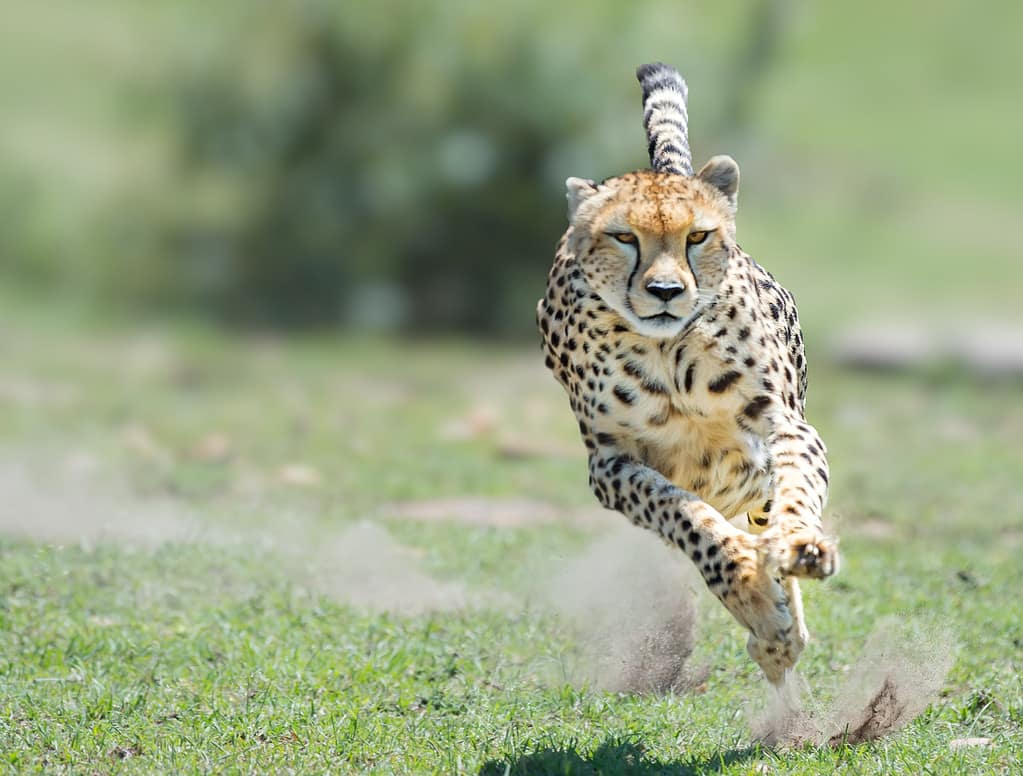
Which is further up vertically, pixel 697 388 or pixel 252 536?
pixel 697 388

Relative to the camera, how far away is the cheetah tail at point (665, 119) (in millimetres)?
5117

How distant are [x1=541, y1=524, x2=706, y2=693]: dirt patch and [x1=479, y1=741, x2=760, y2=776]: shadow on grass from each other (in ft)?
2.21

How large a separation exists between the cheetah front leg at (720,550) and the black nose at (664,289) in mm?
616

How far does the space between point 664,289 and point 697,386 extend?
0.52 metres

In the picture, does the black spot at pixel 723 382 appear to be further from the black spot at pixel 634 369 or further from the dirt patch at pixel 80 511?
the dirt patch at pixel 80 511

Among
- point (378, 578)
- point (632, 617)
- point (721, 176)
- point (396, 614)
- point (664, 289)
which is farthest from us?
point (378, 578)

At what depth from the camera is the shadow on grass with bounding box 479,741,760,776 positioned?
13.7ft

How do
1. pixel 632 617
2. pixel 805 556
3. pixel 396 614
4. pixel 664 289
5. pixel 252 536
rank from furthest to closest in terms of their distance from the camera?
pixel 252 536
pixel 396 614
pixel 632 617
pixel 664 289
pixel 805 556

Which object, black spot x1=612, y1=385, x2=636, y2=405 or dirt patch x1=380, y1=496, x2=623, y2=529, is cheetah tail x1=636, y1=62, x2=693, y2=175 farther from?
dirt patch x1=380, y1=496, x2=623, y2=529

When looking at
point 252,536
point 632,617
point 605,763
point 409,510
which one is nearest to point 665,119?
point 632,617

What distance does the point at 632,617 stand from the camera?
517 centimetres

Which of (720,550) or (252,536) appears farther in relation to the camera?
(252,536)

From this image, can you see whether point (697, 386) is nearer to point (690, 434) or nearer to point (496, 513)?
point (690, 434)

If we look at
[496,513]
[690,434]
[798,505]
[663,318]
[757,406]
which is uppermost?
[663,318]
